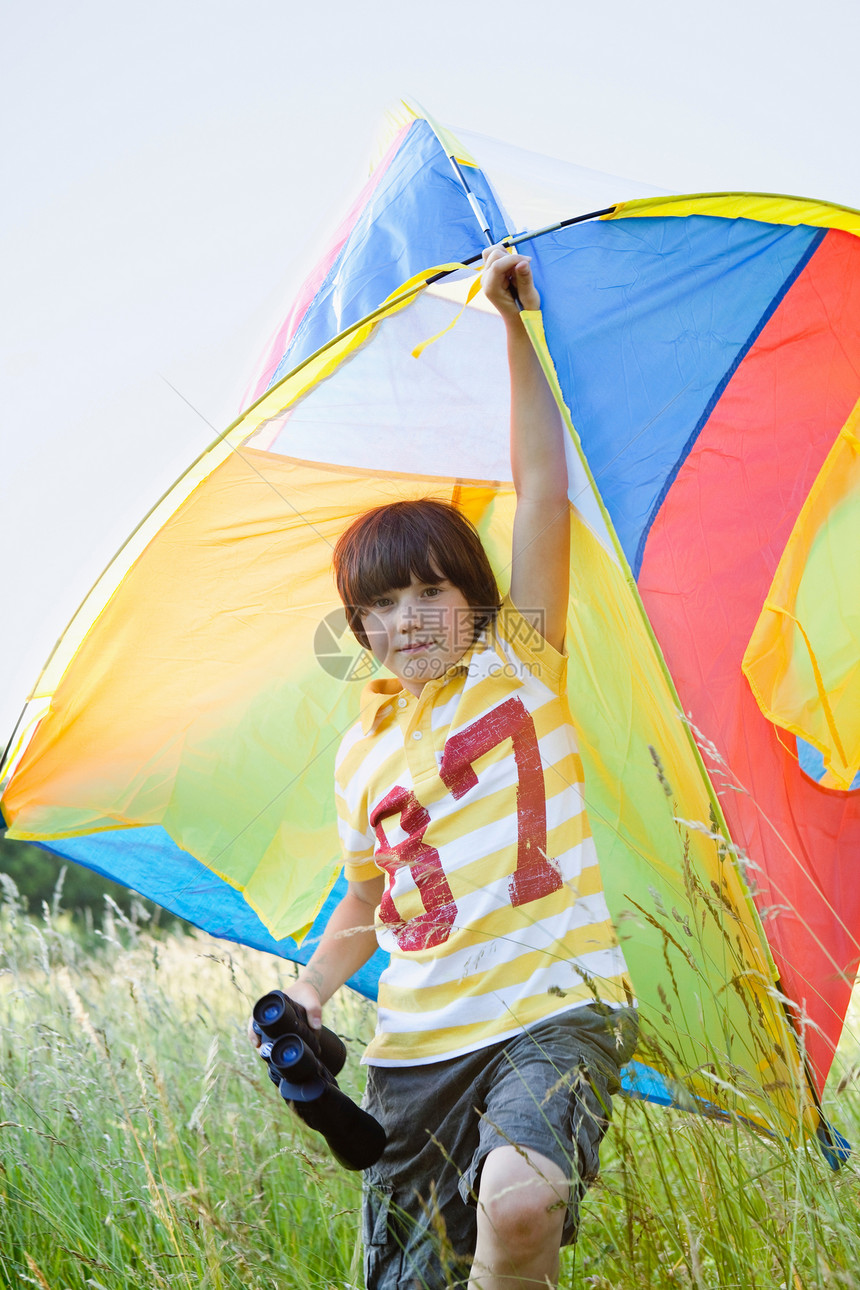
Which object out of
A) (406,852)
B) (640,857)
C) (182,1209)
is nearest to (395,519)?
(406,852)

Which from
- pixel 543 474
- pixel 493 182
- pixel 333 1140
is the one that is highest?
pixel 493 182

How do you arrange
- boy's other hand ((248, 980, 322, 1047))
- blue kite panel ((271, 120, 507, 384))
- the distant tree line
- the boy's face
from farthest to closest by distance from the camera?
the distant tree line < blue kite panel ((271, 120, 507, 384)) < the boy's face < boy's other hand ((248, 980, 322, 1047))

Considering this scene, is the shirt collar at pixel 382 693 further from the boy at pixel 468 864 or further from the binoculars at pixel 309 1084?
the binoculars at pixel 309 1084

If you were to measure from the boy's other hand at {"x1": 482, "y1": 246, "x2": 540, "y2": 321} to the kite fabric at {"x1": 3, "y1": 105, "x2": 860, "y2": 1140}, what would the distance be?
0.05m

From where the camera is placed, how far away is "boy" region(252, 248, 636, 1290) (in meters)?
1.32

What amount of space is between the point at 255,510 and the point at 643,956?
110 centimetres

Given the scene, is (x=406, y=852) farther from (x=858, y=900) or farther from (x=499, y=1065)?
(x=858, y=900)

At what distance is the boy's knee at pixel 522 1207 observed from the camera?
3.51ft

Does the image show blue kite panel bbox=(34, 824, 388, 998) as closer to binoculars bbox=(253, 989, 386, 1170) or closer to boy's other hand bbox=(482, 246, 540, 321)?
binoculars bbox=(253, 989, 386, 1170)

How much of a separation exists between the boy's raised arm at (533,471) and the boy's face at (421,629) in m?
0.12

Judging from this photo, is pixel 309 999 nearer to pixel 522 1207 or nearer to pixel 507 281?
pixel 522 1207

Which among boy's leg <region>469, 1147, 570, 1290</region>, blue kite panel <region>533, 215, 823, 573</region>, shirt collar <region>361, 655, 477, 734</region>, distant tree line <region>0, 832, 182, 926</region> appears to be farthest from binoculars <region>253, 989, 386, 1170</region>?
distant tree line <region>0, 832, 182, 926</region>

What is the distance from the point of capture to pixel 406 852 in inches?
60.5

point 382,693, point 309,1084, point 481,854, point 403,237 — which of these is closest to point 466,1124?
point 309,1084
